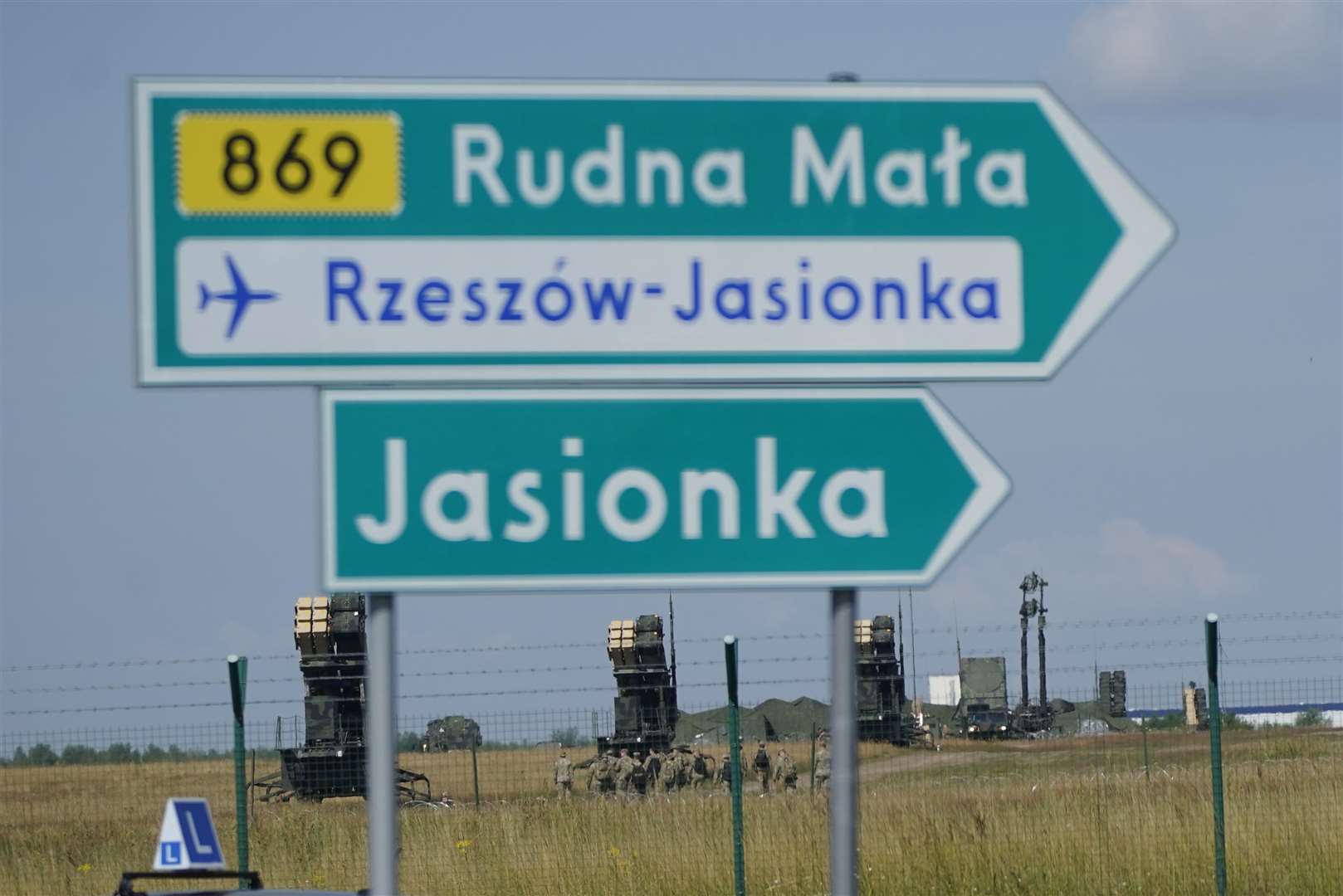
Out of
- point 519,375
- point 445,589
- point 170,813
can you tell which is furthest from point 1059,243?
point 170,813

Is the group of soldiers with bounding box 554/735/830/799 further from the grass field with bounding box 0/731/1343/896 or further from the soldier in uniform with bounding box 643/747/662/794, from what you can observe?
the grass field with bounding box 0/731/1343/896

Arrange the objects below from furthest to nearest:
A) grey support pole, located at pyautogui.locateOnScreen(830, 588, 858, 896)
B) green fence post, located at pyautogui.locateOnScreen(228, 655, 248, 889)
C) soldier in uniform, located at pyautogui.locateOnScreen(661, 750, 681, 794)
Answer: soldier in uniform, located at pyautogui.locateOnScreen(661, 750, 681, 794), green fence post, located at pyautogui.locateOnScreen(228, 655, 248, 889), grey support pole, located at pyautogui.locateOnScreen(830, 588, 858, 896)

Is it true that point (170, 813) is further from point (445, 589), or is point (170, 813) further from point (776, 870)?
point (776, 870)

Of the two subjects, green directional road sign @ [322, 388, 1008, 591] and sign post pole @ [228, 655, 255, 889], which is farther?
sign post pole @ [228, 655, 255, 889]

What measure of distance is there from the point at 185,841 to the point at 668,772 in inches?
676

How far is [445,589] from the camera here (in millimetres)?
3500

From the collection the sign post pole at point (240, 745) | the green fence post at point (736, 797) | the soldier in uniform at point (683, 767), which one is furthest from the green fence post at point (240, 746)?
the soldier in uniform at point (683, 767)

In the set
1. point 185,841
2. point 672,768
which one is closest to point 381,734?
point 185,841

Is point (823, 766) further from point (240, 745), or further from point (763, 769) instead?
point (240, 745)

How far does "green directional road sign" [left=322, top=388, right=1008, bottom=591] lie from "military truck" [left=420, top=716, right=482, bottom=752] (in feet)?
25.7

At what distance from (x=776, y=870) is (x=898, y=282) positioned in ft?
29.8

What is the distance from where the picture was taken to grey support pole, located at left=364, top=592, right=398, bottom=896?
3457 millimetres

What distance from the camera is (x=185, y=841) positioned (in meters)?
5.12

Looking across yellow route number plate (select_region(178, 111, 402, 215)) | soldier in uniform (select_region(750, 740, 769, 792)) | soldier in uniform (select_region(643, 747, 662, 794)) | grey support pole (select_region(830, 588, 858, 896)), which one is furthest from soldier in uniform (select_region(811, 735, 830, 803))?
yellow route number plate (select_region(178, 111, 402, 215))
